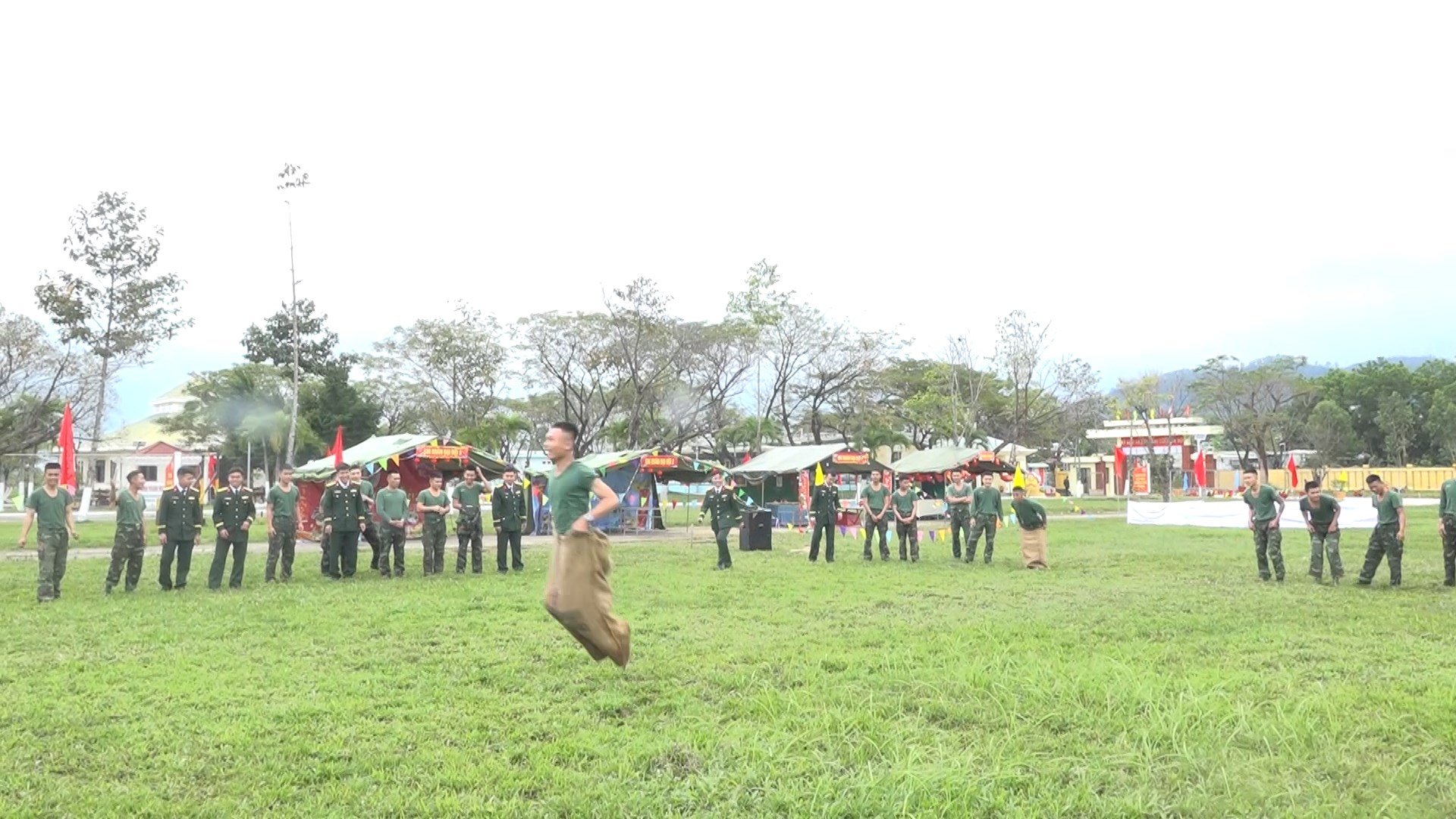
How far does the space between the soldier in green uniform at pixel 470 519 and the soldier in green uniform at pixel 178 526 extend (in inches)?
145

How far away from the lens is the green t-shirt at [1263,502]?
13.7m

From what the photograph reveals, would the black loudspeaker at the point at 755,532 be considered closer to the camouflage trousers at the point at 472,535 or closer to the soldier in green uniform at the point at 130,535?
the camouflage trousers at the point at 472,535

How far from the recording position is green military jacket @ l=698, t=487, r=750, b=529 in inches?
631

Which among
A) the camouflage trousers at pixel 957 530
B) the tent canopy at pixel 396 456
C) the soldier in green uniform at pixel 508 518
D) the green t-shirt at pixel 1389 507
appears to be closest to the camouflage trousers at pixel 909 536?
the camouflage trousers at pixel 957 530

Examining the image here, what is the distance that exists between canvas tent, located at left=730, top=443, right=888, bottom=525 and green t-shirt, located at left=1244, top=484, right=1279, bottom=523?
16.8 meters

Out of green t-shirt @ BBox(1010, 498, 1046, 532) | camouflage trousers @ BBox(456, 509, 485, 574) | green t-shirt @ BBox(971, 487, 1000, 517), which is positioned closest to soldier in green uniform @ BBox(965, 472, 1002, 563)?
green t-shirt @ BBox(971, 487, 1000, 517)

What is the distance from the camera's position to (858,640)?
8688mm

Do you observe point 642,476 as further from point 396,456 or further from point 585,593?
point 585,593

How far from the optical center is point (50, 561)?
12.0 metres

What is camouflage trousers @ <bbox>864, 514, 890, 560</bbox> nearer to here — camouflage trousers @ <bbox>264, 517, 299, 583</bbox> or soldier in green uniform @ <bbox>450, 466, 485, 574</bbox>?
soldier in green uniform @ <bbox>450, 466, 485, 574</bbox>

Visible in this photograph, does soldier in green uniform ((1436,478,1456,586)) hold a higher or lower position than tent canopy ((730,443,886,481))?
lower

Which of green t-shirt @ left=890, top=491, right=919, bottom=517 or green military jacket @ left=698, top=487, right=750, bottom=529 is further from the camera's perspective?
green t-shirt @ left=890, top=491, right=919, bottom=517

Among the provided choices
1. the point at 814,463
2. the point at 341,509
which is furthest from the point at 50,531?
the point at 814,463

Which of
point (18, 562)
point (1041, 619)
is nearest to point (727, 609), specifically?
point (1041, 619)
